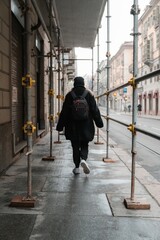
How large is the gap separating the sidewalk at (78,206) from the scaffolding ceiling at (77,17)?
453 cm

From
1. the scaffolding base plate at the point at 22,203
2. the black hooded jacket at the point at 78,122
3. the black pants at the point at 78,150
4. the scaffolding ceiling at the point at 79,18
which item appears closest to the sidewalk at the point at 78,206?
the scaffolding base plate at the point at 22,203

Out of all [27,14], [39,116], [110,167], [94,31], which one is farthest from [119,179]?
[94,31]

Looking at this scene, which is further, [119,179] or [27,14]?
[119,179]

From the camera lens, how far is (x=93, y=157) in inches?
329

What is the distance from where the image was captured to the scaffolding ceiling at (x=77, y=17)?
437 inches

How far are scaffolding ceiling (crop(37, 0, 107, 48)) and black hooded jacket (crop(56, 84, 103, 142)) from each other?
11.4 feet

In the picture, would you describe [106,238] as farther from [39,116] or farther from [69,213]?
[39,116]

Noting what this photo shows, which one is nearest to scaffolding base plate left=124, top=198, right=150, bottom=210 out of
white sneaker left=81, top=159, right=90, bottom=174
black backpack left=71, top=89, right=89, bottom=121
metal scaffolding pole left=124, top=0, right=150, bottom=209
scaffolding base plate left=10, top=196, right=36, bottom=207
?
metal scaffolding pole left=124, top=0, right=150, bottom=209

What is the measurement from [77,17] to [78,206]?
9613 millimetres

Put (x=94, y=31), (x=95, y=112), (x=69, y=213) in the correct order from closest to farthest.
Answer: (x=69, y=213) → (x=95, y=112) → (x=94, y=31)

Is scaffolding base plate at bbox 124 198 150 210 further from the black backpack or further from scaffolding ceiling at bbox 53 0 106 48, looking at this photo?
scaffolding ceiling at bbox 53 0 106 48

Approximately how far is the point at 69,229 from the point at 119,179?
2437mm

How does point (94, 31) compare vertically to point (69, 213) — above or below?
above

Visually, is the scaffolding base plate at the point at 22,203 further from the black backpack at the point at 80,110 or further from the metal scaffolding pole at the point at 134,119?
the black backpack at the point at 80,110
